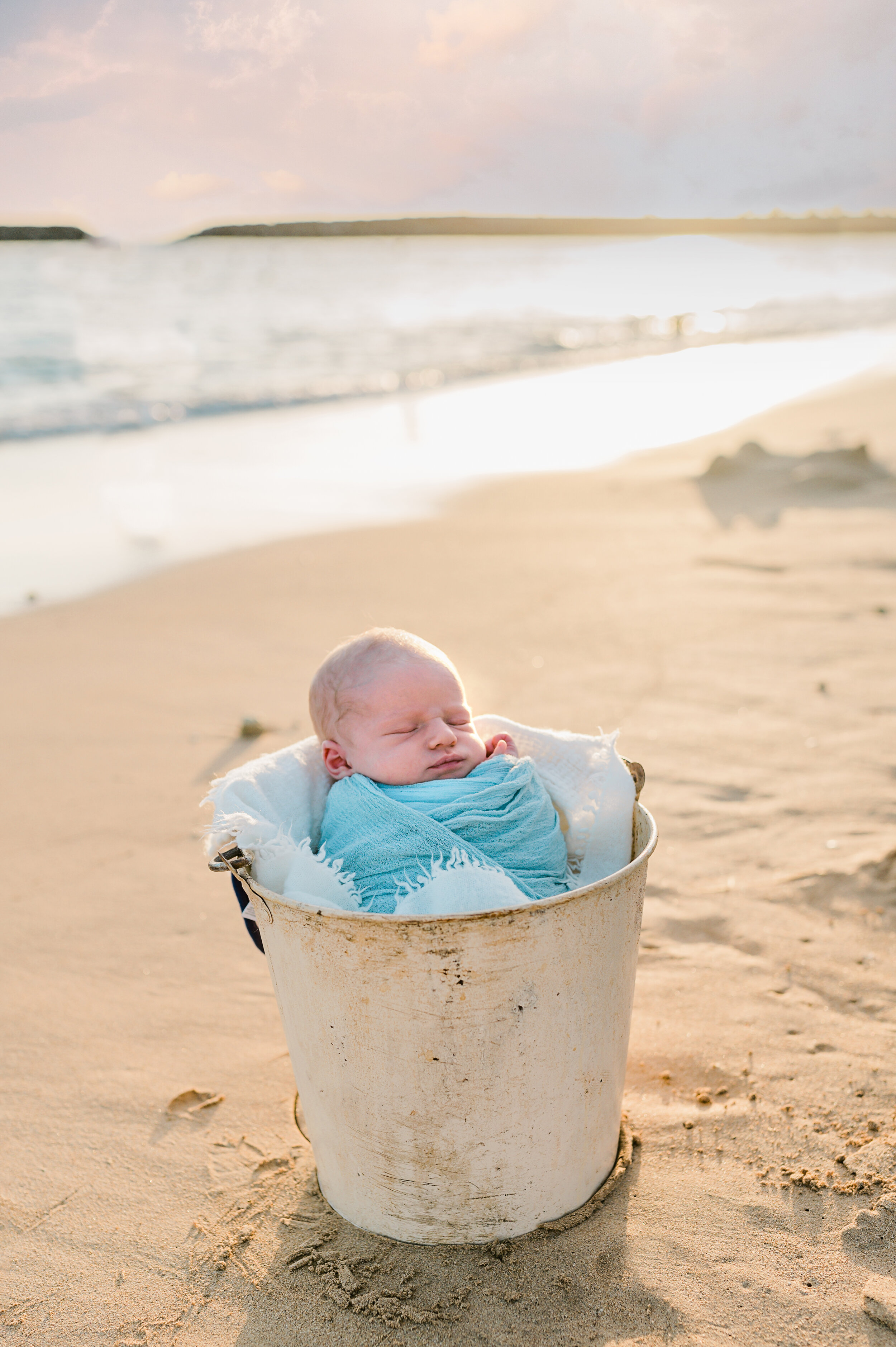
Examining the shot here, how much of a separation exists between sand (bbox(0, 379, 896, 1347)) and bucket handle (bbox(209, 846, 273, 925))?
2.03 feet

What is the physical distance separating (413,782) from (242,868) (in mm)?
399

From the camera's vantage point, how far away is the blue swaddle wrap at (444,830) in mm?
1719

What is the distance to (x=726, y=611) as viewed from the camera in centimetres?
477

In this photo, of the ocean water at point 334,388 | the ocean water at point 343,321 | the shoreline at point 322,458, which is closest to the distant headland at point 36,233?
the ocean water at point 343,321

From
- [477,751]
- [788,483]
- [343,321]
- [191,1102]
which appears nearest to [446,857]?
[477,751]

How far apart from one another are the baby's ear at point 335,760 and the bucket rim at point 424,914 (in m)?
0.36

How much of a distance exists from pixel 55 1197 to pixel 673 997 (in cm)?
140

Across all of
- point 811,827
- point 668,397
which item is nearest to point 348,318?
point 668,397

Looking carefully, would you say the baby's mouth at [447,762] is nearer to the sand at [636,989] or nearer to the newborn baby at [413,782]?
the newborn baby at [413,782]

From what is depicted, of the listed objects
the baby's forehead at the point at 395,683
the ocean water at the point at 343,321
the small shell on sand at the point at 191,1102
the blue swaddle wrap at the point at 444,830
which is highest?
the ocean water at the point at 343,321

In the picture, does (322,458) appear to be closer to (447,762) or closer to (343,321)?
(447,762)

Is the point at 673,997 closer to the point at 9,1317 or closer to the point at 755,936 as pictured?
the point at 755,936

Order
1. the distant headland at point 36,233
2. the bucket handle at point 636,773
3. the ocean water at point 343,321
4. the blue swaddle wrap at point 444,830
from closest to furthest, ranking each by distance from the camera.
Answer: the blue swaddle wrap at point 444,830 → the bucket handle at point 636,773 → the ocean water at point 343,321 → the distant headland at point 36,233

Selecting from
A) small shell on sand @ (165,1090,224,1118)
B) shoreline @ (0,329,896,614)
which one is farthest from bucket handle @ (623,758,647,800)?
shoreline @ (0,329,896,614)
